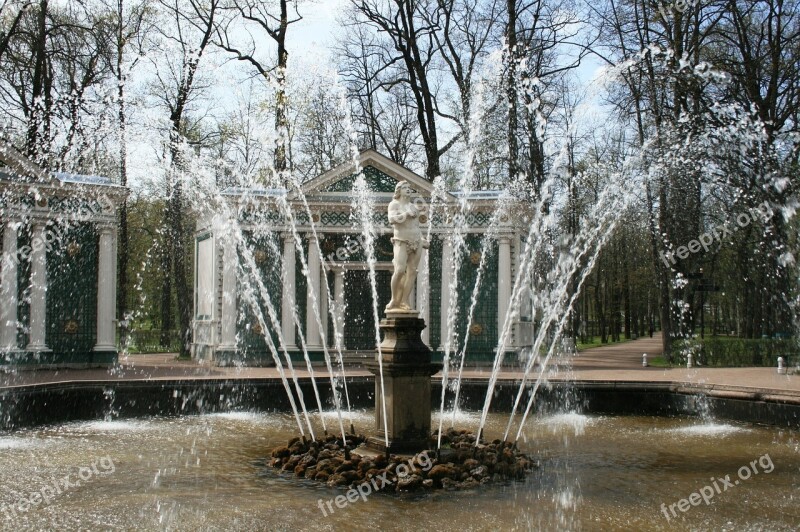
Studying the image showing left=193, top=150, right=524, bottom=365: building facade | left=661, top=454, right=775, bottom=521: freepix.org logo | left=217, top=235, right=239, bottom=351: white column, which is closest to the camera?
left=661, top=454, right=775, bottom=521: freepix.org logo

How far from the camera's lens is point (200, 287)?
23.9 metres

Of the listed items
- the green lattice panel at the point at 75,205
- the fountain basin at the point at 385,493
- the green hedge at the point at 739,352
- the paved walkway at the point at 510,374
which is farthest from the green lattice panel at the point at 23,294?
the green hedge at the point at 739,352

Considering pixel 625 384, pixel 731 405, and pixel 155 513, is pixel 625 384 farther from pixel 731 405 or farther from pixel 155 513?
pixel 155 513

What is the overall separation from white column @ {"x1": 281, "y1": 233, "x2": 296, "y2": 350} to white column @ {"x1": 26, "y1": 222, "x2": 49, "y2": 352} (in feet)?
19.5

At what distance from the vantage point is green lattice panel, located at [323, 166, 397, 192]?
22062mm

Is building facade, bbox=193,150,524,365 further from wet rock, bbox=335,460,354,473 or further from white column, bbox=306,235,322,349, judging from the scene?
wet rock, bbox=335,460,354,473

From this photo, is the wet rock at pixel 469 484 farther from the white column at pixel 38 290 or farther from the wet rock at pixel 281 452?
the white column at pixel 38 290

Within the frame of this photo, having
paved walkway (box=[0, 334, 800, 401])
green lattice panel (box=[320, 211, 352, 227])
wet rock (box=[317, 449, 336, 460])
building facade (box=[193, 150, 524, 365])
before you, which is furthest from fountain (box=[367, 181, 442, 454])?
green lattice panel (box=[320, 211, 352, 227])

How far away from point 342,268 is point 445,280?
2874 millimetres

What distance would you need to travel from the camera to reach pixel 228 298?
852 inches

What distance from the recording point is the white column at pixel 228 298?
2145 cm

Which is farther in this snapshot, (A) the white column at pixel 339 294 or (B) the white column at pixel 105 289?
(A) the white column at pixel 339 294

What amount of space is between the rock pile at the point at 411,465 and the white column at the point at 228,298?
1247 centimetres

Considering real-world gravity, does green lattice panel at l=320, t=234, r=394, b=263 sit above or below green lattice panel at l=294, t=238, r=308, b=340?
above
